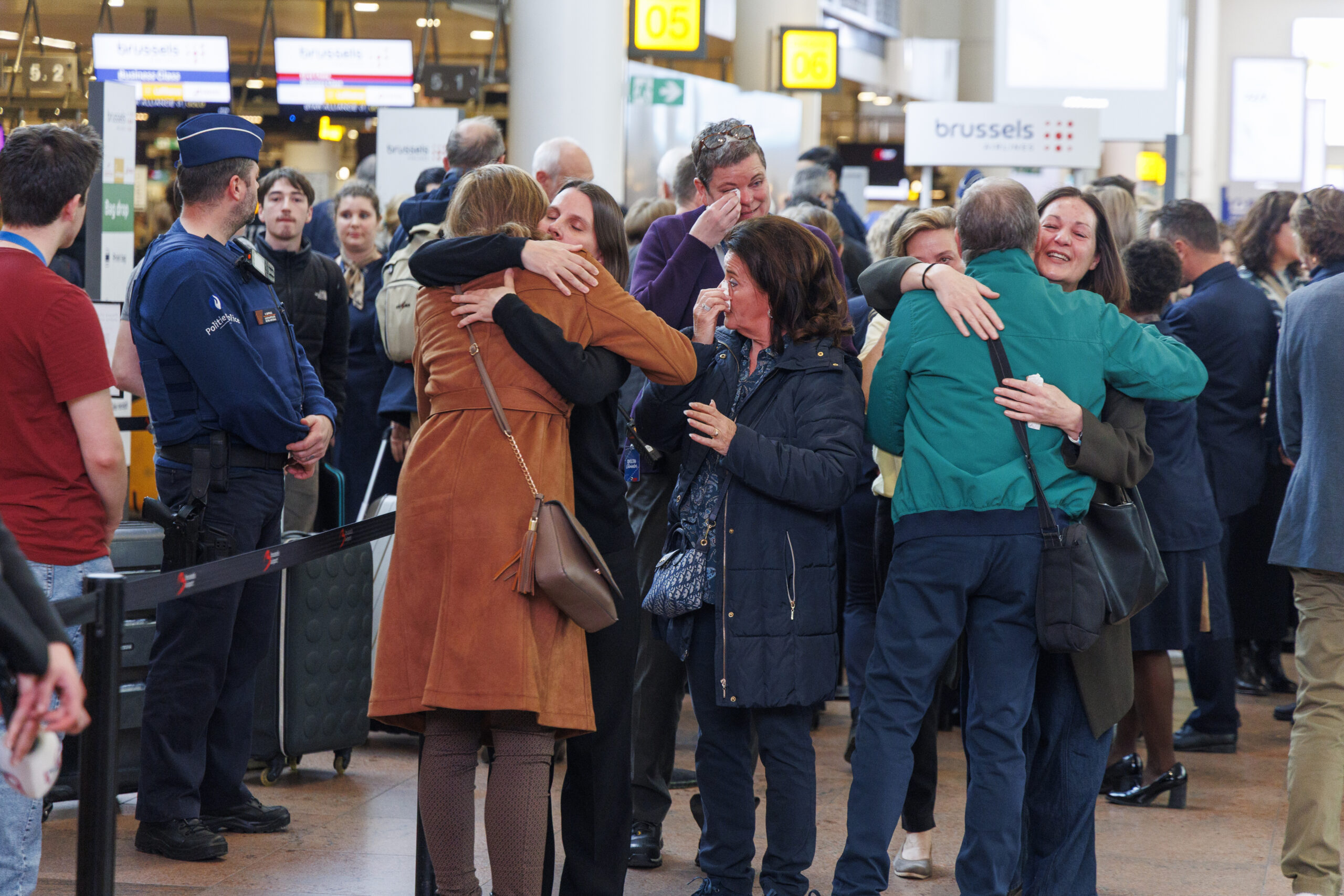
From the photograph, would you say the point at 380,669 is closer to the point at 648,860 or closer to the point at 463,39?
the point at 648,860

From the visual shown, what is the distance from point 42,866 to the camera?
149 inches

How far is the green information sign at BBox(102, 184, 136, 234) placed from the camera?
17.8 feet

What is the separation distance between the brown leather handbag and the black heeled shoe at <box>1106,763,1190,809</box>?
8.05 ft

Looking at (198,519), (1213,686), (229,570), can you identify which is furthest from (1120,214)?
(229,570)

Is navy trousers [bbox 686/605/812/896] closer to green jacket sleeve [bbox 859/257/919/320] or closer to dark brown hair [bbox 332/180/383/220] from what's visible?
green jacket sleeve [bbox 859/257/919/320]

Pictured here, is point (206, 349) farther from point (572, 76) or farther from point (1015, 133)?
point (1015, 133)

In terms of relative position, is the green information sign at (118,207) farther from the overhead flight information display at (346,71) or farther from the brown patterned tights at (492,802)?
the overhead flight information display at (346,71)

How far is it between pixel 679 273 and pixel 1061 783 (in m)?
1.57

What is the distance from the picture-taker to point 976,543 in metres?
3.15

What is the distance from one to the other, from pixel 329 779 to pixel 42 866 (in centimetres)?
110

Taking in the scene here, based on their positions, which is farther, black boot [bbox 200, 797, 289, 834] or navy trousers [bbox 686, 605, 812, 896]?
black boot [bbox 200, 797, 289, 834]

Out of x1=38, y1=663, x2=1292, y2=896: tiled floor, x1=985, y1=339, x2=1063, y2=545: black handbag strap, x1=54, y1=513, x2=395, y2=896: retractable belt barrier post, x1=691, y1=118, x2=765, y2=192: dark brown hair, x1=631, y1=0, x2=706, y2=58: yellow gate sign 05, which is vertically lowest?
x1=38, y1=663, x2=1292, y2=896: tiled floor

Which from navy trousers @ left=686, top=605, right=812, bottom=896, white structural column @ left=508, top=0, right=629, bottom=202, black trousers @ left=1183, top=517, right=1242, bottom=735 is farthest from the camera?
white structural column @ left=508, top=0, right=629, bottom=202

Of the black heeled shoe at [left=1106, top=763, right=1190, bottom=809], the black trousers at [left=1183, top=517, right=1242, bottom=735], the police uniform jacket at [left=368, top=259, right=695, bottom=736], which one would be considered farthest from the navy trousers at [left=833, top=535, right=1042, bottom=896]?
the black trousers at [left=1183, top=517, right=1242, bottom=735]
